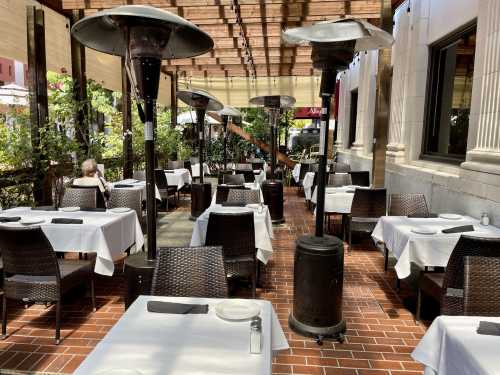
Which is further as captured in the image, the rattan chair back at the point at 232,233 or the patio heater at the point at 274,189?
the patio heater at the point at 274,189

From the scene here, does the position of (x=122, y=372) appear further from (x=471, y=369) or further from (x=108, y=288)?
(x=108, y=288)

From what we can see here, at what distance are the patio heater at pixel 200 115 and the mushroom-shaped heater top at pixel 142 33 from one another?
3.70 meters

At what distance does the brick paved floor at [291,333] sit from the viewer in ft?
9.37

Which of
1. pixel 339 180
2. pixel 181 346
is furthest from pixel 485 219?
pixel 339 180

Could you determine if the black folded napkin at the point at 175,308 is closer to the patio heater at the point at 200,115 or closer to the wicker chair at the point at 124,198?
the wicker chair at the point at 124,198

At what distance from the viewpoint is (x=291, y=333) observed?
333 cm

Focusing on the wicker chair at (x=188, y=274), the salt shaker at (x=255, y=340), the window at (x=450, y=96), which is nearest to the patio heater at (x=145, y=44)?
the wicker chair at (x=188, y=274)

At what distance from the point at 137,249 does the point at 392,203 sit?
3.06m

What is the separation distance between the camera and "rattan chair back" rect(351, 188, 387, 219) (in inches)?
217

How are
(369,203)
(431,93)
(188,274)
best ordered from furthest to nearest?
(431,93) → (369,203) → (188,274)

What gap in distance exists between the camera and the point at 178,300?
2.11 meters

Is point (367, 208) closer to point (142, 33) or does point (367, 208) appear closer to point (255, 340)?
point (142, 33)

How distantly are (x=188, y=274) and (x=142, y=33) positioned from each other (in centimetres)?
152

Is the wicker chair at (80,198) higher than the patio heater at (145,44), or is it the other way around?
the patio heater at (145,44)
